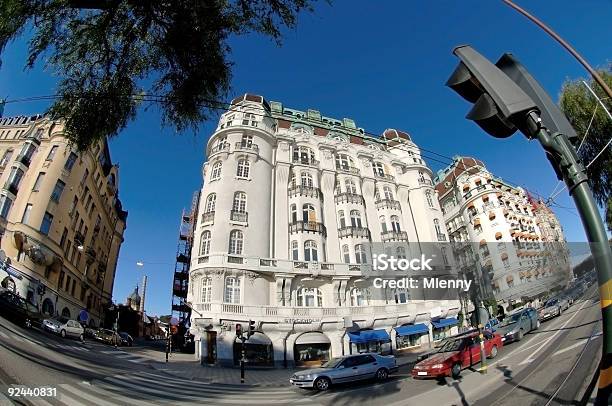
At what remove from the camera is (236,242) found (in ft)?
41.6

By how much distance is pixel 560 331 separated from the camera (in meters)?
2.56

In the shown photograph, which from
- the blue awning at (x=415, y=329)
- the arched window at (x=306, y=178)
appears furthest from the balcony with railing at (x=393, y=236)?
the blue awning at (x=415, y=329)

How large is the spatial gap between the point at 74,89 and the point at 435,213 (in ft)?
56.7

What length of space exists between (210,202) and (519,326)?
13073mm

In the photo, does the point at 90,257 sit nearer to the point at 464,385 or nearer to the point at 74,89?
the point at 74,89

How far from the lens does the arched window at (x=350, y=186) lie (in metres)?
15.6

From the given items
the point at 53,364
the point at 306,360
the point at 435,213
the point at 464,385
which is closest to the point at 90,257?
the point at 53,364

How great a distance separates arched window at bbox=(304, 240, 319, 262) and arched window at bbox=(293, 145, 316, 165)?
460 centimetres

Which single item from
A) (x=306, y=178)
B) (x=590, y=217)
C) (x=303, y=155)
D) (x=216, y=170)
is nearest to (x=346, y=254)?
(x=306, y=178)

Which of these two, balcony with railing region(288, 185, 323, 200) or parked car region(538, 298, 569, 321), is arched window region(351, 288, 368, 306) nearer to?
balcony with railing region(288, 185, 323, 200)

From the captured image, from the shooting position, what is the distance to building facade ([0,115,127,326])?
1699 millimetres

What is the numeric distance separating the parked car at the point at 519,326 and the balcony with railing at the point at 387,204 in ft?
39.4

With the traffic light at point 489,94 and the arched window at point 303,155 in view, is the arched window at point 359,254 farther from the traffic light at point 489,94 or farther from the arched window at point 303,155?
the traffic light at point 489,94

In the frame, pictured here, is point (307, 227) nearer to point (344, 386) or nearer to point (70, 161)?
point (344, 386)
